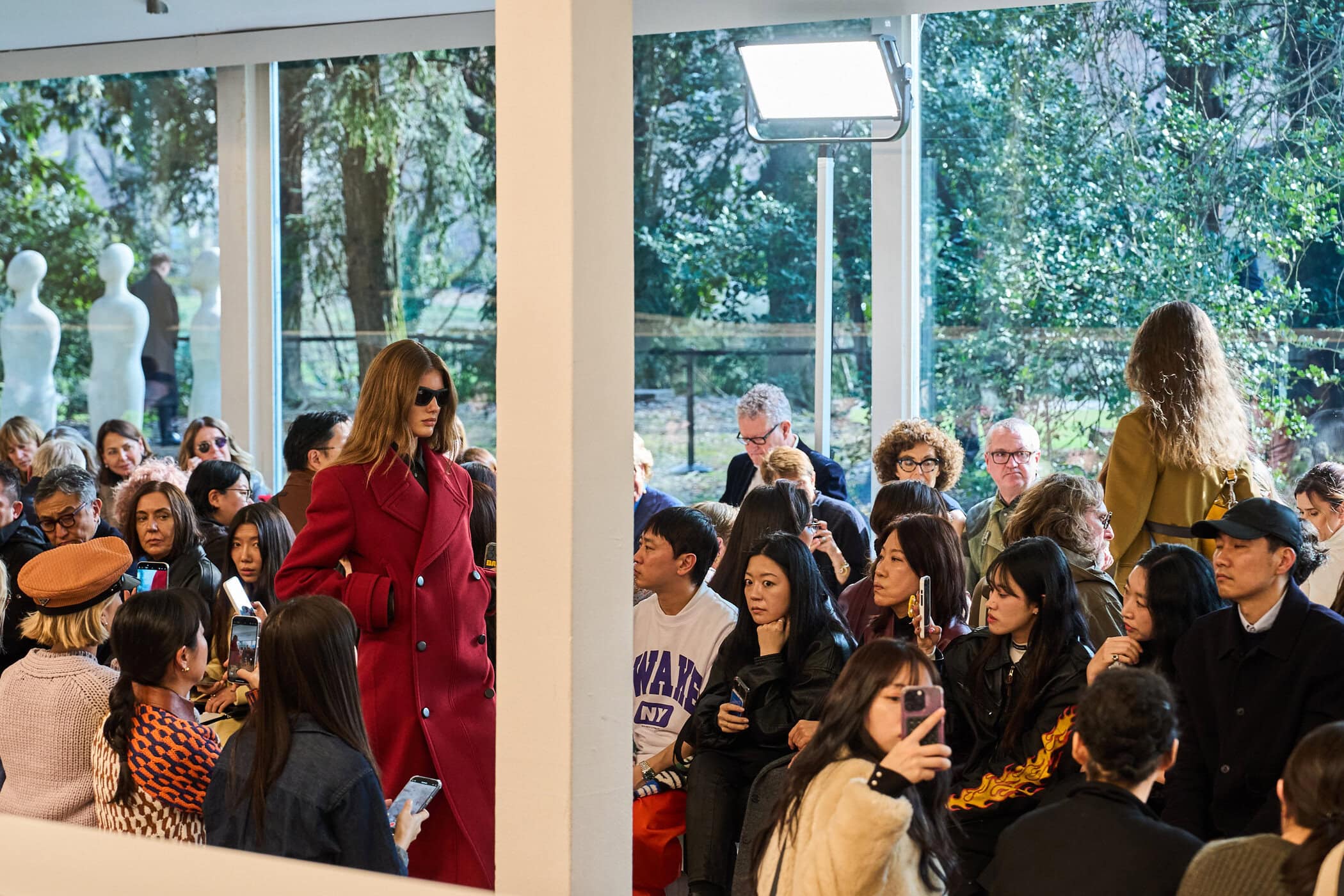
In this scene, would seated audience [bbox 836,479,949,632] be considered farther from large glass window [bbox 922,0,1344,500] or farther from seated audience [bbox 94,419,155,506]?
seated audience [bbox 94,419,155,506]

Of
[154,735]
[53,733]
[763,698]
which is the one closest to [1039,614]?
[763,698]

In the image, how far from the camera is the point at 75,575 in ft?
11.3

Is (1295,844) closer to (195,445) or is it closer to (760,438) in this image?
(760,438)

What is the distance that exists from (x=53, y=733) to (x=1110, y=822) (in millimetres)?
2354

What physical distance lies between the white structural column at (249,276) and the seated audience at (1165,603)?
5.45 m

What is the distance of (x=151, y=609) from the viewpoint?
3.03m

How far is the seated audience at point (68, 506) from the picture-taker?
4938 millimetres

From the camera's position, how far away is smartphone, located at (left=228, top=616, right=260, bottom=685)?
3322 millimetres

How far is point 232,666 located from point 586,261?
4.77 feet

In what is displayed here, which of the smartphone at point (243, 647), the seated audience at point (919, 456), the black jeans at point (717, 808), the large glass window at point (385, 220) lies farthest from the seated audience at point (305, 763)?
the large glass window at point (385, 220)

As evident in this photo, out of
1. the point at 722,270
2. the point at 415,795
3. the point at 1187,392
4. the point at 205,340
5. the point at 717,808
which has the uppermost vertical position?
the point at 722,270

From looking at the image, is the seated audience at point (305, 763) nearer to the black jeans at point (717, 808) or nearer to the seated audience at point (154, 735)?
the seated audience at point (154, 735)

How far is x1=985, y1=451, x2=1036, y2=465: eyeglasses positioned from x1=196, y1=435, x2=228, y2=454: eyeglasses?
322 cm

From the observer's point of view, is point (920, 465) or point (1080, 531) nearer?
point (1080, 531)
